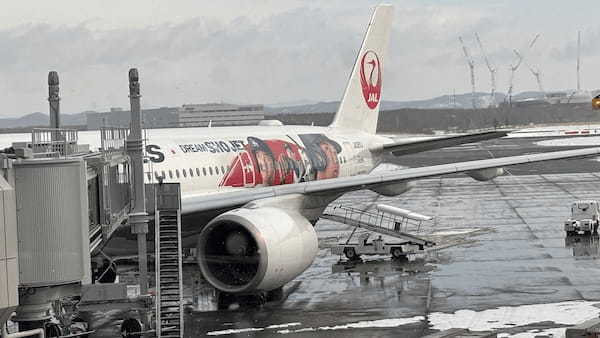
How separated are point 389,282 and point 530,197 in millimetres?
21862

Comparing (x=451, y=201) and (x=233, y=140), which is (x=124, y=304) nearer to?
→ (x=233, y=140)

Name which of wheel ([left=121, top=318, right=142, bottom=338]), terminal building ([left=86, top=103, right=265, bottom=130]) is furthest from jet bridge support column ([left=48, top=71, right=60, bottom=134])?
terminal building ([left=86, top=103, right=265, bottom=130])

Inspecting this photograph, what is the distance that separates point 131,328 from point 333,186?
676 cm

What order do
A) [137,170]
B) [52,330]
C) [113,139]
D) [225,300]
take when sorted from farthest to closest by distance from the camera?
1. [225,300]
2. [113,139]
3. [137,170]
4. [52,330]

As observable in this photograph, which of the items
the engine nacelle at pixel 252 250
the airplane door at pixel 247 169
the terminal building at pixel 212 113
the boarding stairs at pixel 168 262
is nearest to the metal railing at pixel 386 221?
the airplane door at pixel 247 169

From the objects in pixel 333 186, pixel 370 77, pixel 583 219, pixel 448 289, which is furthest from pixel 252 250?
pixel 370 77

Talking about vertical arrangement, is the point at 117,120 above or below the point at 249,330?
above

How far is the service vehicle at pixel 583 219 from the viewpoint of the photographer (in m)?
30.5

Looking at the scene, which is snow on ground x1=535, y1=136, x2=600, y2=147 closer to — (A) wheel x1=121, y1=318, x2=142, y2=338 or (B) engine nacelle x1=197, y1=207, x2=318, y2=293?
(B) engine nacelle x1=197, y1=207, x2=318, y2=293

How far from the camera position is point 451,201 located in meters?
44.0

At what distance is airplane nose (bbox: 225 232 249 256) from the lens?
20.5 meters

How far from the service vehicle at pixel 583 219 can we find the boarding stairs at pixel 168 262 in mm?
15312

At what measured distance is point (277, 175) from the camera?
27672 mm

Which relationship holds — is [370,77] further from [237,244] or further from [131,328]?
[131,328]
